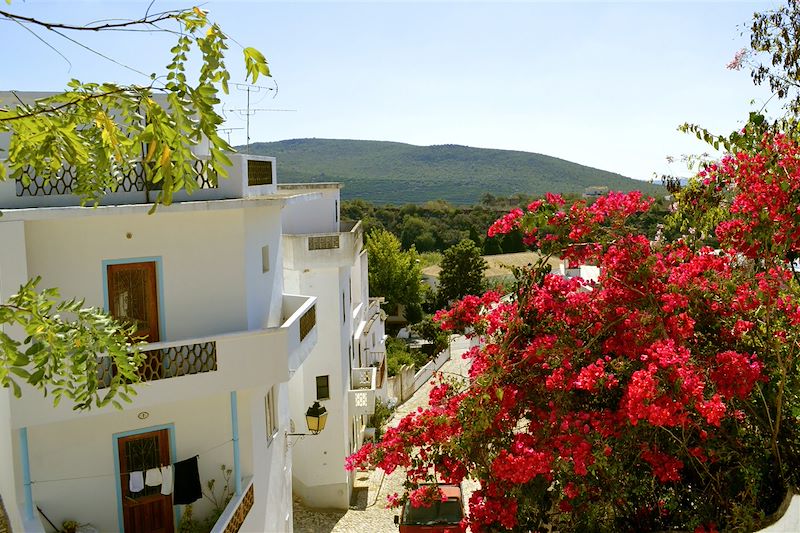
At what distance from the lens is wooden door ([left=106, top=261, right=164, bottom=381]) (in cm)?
971

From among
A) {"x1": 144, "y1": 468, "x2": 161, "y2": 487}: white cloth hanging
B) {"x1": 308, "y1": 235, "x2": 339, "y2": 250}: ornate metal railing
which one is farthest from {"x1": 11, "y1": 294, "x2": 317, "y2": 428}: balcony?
{"x1": 308, "y1": 235, "x2": 339, "y2": 250}: ornate metal railing

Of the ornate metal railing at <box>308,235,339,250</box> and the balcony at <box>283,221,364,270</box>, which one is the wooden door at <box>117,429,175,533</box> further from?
the ornate metal railing at <box>308,235,339,250</box>

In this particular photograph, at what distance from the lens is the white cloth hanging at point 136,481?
9750 mm

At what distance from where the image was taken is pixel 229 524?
389 inches

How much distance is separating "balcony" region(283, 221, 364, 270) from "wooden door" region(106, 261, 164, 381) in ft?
26.8

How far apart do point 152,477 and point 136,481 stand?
0.21 meters

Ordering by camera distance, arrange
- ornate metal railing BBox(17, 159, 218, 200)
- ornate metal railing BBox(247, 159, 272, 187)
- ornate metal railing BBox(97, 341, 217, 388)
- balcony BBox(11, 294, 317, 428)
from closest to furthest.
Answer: balcony BBox(11, 294, 317, 428)
ornate metal railing BBox(17, 159, 218, 200)
ornate metal railing BBox(97, 341, 217, 388)
ornate metal railing BBox(247, 159, 272, 187)

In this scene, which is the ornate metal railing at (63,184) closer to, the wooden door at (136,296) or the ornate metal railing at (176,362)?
the wooden door at (136,296)

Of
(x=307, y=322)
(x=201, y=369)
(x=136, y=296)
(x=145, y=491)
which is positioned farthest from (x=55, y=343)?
(x=307, y=322)

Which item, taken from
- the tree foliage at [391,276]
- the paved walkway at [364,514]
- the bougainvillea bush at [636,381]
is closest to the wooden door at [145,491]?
the bougainvillea bush at [636,381]

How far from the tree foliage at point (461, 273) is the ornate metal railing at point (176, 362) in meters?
46.1

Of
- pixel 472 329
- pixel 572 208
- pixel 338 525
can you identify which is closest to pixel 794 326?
pixel 572 208

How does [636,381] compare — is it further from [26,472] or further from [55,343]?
[26,472]

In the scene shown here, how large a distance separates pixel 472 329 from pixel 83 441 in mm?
5630
